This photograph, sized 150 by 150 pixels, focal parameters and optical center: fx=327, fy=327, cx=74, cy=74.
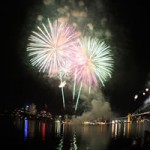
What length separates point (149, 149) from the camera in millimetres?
30016

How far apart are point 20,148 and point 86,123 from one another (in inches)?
5372

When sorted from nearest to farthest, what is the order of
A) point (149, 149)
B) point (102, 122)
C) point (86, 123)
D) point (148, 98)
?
point (149, 149), point (148, 98), point (86, 123), point (102, 122)

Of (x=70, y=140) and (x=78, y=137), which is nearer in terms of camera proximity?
(x=70, y=140)

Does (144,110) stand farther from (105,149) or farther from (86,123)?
(105,149)

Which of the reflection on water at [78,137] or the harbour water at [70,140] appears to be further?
the reflection on water at [78,137]

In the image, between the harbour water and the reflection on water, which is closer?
the harbour water

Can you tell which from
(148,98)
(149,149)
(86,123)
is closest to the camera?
(149,149)

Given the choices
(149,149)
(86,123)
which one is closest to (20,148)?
(149,149)

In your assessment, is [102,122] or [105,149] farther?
[102,122]

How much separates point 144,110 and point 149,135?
510 feet

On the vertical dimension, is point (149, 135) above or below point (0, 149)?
above

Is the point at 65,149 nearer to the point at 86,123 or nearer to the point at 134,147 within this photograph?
the point at 134,147

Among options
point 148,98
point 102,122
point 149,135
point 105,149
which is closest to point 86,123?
point 102,122

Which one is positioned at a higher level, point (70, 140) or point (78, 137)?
point (70, 140)
